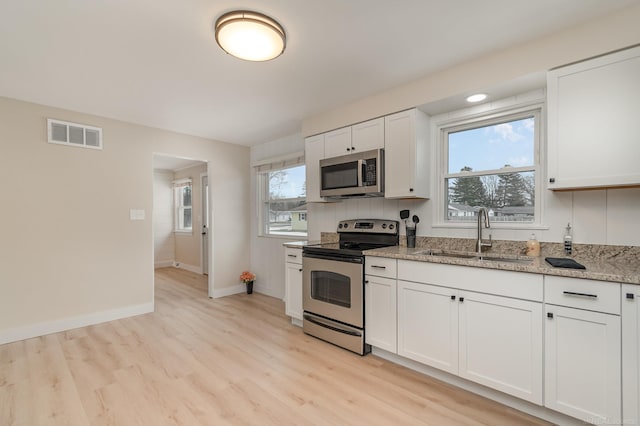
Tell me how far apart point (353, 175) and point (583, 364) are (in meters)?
2.14

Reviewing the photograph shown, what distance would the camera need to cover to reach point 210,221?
183 inches

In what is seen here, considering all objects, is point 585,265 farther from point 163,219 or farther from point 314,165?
point 163,219

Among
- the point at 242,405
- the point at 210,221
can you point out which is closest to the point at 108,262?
the point at 210,221

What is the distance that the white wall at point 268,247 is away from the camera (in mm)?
4469

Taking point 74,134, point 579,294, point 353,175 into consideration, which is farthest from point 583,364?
point 74,134

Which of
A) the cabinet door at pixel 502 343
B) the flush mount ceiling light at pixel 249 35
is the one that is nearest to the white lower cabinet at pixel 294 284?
the cabinet door at pixel 502 343

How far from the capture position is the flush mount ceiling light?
5.86 ft

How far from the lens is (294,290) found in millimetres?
3393

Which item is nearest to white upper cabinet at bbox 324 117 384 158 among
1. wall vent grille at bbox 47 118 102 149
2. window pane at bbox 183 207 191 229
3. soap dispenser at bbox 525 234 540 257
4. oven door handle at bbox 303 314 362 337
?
soap dispenser at bbox 525 234 540 257

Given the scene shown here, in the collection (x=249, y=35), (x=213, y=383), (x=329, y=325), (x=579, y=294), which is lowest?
(x=213, y=383)

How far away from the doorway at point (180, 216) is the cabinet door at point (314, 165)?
350 cm

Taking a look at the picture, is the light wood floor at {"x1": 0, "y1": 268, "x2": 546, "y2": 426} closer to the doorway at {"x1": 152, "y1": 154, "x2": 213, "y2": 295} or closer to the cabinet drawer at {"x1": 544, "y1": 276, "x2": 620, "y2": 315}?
the cabinet drawer at {"x1": 544, "y1": 276, "x2": 620, "y2": 315}

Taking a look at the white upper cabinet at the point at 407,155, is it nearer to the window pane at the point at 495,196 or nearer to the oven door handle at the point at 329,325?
the window pane at the point at 495,196

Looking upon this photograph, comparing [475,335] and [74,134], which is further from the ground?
[74,134]
